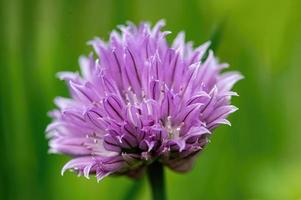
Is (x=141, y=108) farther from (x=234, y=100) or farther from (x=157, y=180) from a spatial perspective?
(x=234, y=100)

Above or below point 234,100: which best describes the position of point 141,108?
below

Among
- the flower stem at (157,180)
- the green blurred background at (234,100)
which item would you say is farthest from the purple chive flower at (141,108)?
the green blurred background at (234,100)

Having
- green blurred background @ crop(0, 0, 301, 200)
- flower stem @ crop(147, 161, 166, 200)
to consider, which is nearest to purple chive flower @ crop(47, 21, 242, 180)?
flower stem @ crop(147, 161, 166, 200)

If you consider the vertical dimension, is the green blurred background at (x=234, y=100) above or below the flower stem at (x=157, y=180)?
above

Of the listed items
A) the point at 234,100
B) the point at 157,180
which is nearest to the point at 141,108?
the point at 157,180

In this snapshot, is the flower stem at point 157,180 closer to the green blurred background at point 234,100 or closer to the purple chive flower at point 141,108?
the purple chive flower at point 141,108

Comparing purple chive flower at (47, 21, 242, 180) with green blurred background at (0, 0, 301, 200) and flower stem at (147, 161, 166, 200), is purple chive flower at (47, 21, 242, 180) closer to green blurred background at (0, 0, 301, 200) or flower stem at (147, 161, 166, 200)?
flower stem at (147, 161, 166, 200)
